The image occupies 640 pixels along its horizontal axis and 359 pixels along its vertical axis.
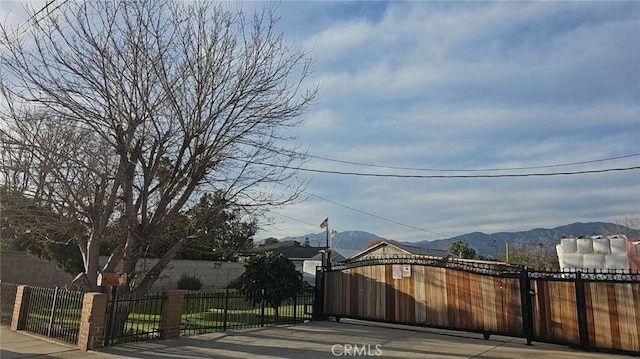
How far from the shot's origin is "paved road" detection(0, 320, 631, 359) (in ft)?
27.5

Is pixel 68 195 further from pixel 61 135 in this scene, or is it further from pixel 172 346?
pixel 172 346

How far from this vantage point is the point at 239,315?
14.4m

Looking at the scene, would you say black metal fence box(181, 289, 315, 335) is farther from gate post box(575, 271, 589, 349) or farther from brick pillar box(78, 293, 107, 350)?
gate post box(575, 271, 589, 349)

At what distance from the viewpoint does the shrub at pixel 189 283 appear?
975 inches

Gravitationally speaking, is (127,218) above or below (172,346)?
above

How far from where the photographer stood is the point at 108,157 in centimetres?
1066

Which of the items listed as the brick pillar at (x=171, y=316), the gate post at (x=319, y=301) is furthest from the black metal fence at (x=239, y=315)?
the brick pillar at (x=171, y=316)

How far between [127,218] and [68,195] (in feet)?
4.58

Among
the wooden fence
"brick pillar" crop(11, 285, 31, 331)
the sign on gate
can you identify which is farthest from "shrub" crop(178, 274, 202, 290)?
the sign on gate

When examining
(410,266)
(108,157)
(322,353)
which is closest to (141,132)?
(108,157)

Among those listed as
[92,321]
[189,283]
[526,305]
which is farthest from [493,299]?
[189,283]

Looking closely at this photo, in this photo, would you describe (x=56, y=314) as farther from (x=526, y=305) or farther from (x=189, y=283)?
(x=189, y=283)

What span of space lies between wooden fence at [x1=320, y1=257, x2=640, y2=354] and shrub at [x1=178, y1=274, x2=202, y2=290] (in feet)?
43.9

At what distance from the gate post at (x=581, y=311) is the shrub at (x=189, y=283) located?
20165 mm
